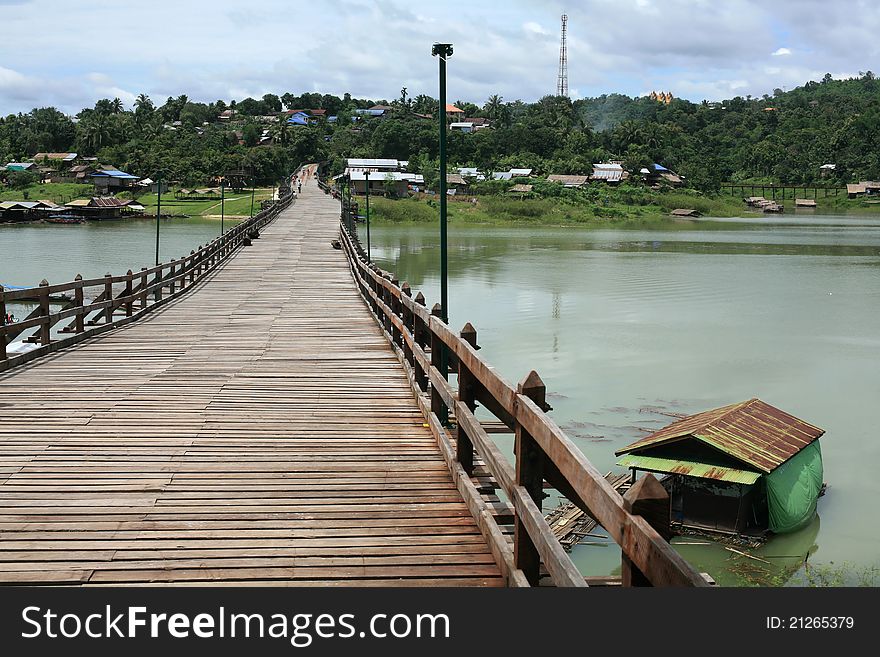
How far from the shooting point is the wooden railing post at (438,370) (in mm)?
7477

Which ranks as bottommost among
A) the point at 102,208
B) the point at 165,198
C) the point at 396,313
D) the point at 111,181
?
the point at 396,313

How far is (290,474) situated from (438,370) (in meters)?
1.73

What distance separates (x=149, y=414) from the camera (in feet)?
A: 26.5

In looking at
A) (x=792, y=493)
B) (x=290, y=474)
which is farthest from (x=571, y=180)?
(x=290, y=474)

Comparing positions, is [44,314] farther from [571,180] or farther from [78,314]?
[571,180]

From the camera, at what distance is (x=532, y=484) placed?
→ 13.9ft

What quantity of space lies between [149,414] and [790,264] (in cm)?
4637

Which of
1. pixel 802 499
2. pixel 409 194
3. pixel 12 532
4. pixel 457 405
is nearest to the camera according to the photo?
pixel 12 532

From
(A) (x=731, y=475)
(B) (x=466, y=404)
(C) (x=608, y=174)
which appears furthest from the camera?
(C) (x=608, y=174)

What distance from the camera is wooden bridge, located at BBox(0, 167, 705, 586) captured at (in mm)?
4227

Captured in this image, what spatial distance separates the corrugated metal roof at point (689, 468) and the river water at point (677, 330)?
34.9 inches

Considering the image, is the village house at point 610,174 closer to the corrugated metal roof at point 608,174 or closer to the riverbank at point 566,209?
the corrugated metal roof at point 608,174

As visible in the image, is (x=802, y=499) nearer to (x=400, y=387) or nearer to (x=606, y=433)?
(x=606, y=433)
